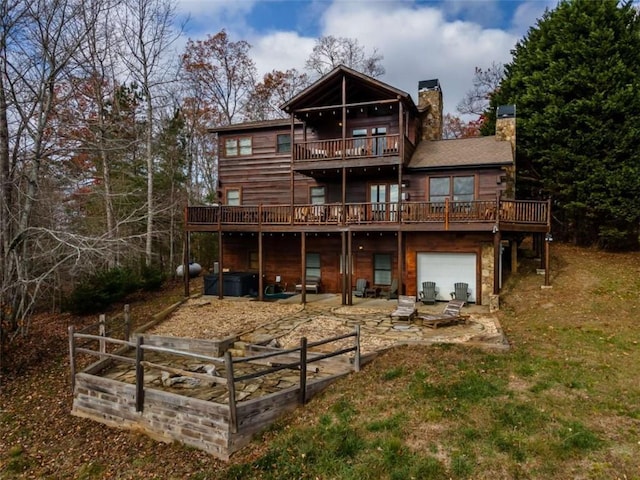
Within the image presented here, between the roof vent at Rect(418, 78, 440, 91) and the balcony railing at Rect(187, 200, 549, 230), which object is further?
the roof vent at Rect(418, 78, 440, 91)

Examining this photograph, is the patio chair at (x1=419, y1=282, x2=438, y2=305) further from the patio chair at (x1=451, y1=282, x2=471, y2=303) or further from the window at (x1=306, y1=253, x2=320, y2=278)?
the window at (x1=306, y1=253, x2=320, y2=278)

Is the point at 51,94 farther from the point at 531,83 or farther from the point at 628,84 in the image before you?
the point at 628,84

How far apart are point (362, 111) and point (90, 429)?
14.9m

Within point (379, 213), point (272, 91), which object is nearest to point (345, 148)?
point (379, 213)

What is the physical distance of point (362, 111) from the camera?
670 inches

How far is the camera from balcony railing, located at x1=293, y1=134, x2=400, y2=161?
1515 centimetres

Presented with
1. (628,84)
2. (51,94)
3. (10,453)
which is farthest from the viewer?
(628,84)

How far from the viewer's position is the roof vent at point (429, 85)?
62.7 feet

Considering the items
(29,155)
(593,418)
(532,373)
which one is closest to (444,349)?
(532,373)

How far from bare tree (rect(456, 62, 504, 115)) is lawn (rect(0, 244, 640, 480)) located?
23981mm

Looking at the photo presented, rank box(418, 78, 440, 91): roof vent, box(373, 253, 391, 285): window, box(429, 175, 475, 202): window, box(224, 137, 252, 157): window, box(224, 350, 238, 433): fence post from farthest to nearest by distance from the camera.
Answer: box(418, 78, 440, 91): roof vent
box(224, 137, 252, 157): window
box(373, 253, 391, 285): window
box(429, 175, 475, 202): window
box(224, 350, 238, 433): fence post

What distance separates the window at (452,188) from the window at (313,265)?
5.79 meters

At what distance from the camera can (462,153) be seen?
1614cm

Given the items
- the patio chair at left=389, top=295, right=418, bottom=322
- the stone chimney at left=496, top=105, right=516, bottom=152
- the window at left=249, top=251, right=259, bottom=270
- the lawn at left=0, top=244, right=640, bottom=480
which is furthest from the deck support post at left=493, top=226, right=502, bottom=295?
the window at left=249, top=251, right=259, bottom=270
